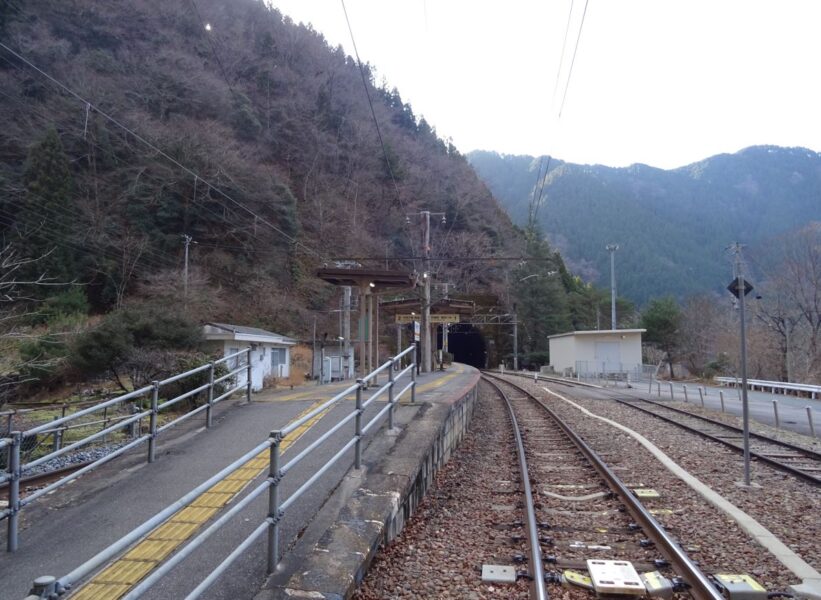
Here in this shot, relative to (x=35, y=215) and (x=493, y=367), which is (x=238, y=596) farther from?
(x=493, y=367)

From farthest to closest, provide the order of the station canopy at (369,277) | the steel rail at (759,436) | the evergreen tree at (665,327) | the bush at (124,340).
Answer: the evergreen tree at (665,327)
the station canopy at (369,277)
the bush at (124,340)
the steel rail at (759,436)

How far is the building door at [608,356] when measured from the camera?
36.8 m

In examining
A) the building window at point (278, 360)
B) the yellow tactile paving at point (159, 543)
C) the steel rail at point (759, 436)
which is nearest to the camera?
the yellow tactile paving at point (159, 543)

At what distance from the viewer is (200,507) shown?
504 cm

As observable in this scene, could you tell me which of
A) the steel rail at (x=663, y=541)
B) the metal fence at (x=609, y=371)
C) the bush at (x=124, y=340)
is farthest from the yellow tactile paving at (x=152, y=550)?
the metal fence at (x=609, y=371)

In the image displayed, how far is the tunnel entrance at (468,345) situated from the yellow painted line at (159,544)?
54.6 metres

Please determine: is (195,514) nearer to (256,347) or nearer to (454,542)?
(454,542)

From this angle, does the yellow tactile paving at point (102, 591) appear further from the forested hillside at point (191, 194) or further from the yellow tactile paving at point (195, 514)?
the forested hillside at point (191, 194)

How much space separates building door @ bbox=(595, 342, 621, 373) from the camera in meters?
36.8

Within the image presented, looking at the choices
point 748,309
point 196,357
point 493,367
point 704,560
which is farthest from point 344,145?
point 704,560

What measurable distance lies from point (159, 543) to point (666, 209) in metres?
162

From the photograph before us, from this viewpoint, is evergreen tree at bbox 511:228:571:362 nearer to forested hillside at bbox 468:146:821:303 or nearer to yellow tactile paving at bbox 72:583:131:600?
forested hillside at bbox 468:146:821:303

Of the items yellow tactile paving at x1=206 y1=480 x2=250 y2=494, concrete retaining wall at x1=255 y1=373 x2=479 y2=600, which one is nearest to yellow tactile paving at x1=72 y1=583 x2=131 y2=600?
concrete retaining wall at x1=255 y1=373 x2=479 y2=600

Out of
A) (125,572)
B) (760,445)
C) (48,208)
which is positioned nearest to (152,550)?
(125,572)
